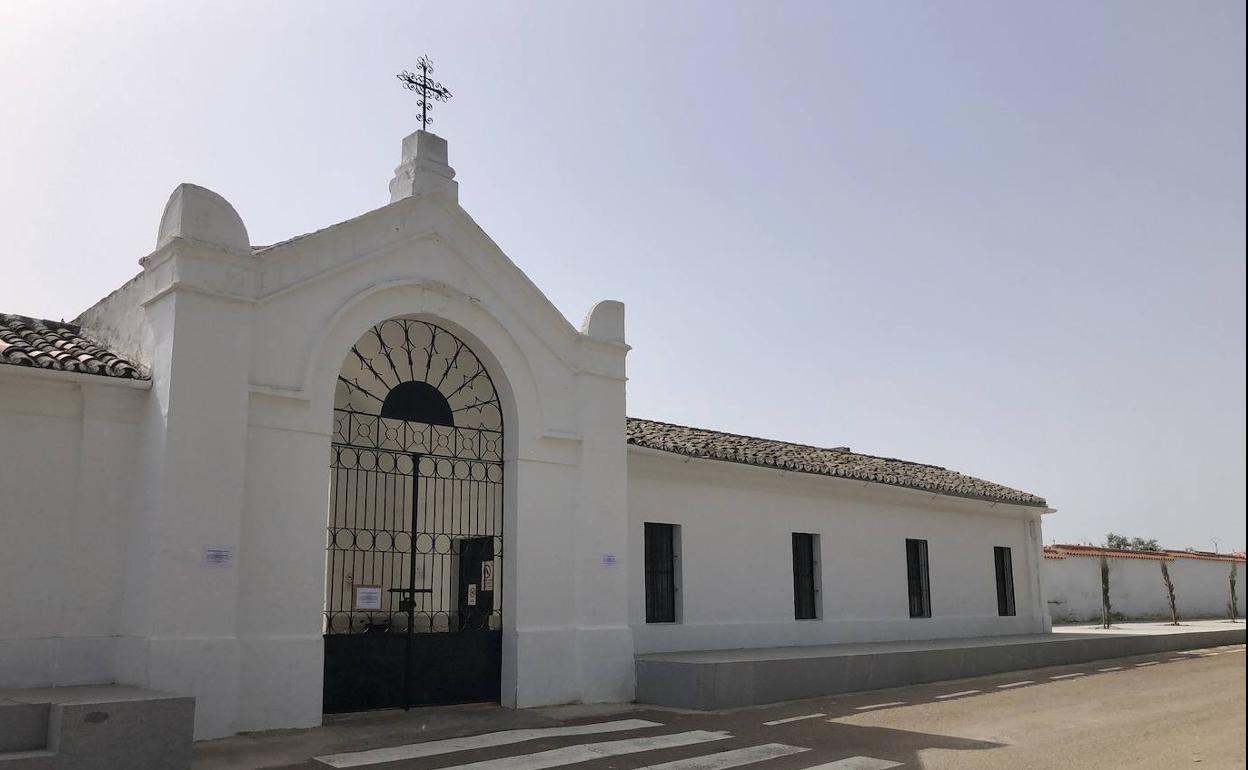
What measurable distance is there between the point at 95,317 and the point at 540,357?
5.38 m

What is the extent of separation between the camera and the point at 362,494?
16578mm

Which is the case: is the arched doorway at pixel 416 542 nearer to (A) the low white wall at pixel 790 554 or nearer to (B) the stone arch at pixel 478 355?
(B) the stone arch at pixel 478 355

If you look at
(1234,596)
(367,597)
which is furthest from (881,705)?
(1234,596)

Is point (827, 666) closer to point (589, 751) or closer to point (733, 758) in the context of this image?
point (733, 758)

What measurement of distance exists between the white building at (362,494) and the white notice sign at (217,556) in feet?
0.16

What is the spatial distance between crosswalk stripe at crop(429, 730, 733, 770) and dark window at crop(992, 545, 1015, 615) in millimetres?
13112

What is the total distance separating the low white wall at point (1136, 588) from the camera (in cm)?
2933

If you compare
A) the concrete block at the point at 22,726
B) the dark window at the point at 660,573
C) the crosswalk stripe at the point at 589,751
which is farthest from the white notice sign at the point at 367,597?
the dark window at the point at 660,573

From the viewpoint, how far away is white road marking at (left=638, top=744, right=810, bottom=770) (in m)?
8.59

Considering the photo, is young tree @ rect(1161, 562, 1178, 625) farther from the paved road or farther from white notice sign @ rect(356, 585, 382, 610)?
white notice sign @ rect(356, 585, 382, 610)

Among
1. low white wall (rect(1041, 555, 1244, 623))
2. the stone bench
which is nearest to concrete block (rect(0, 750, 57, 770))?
the stone bench

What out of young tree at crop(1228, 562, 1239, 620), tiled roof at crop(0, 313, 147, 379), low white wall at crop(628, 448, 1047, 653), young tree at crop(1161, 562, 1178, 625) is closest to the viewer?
tiled roof at crop(0, 313, 147, 379)

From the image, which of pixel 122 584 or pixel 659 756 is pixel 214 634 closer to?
pixel 122 584

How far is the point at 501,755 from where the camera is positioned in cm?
895
